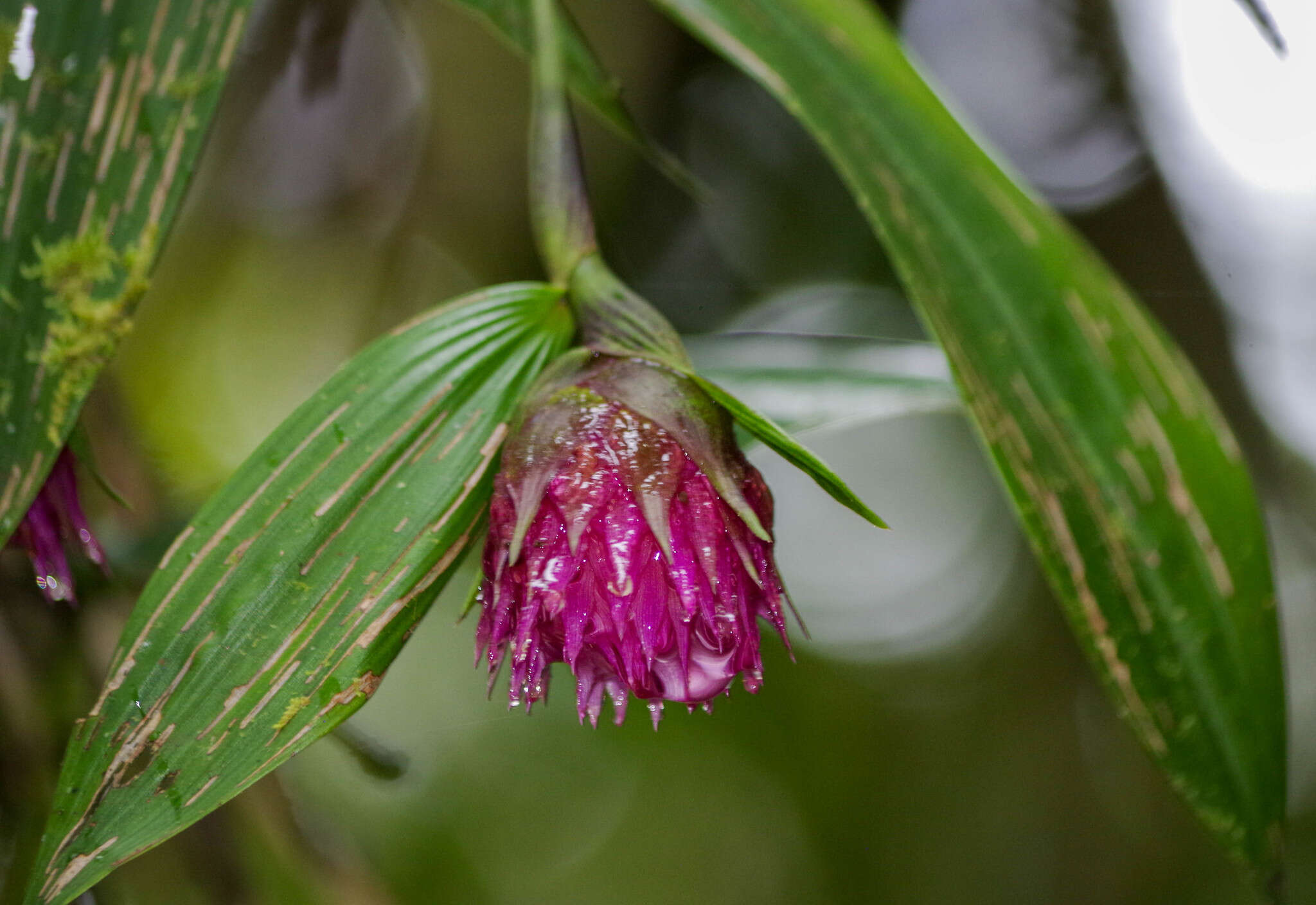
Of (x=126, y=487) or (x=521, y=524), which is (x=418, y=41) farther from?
(x=521, y=524)

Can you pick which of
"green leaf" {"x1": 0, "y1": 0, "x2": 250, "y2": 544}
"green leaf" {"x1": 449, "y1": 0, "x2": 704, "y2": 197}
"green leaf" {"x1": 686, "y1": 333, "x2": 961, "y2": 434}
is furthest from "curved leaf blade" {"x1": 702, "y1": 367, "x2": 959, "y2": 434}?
"green leaf" {"x1": 0, "y1": 0, "x2": 250, "y2": 544}

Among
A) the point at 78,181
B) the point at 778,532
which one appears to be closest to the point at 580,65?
the point at 78,181

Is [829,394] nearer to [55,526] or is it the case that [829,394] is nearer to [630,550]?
[630,550]

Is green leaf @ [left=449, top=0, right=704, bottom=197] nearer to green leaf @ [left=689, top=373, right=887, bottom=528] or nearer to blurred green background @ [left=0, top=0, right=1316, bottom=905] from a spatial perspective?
blurred green background @ [left=0, top=0, right=1316, bottom=905]

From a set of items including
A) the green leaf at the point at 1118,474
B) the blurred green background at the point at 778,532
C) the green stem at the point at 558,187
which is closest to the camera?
the green leaf at the point at 1118,474

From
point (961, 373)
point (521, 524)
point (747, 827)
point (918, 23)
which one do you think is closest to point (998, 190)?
point (961, 373)

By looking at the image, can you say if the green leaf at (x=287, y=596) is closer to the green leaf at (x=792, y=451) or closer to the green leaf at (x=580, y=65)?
the green leaf at (x=792, y=451)

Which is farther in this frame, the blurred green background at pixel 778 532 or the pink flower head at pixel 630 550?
the blurred green background at pixel 778 532

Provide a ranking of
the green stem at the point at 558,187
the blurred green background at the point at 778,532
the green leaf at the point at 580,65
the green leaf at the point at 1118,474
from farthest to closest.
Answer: the blurred green background at the point at 778,532, the green leaf at the point at 580,65, the green stem at the point at 558,187, the green leaf at the point at 1118,474

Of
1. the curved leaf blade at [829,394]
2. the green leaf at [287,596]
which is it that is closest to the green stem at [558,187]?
the green leaf at [287,596]
